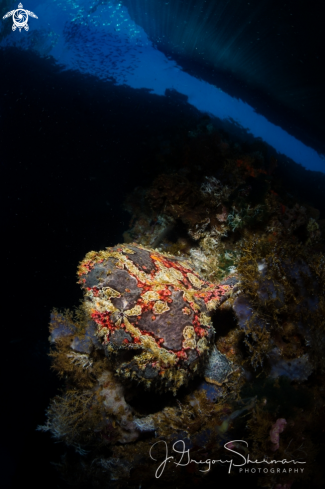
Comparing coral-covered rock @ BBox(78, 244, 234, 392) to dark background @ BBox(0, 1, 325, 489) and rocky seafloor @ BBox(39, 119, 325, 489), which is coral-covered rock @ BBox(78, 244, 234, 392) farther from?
dark background @ BBox(0, 1, 325, 489)

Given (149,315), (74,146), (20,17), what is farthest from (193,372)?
(20,17)

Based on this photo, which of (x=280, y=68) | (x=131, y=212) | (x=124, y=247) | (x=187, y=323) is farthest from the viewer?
(x=280, y=68)

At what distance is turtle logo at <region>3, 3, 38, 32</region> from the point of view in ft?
27.9

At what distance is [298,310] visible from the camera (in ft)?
10.8

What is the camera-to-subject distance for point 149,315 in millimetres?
3115

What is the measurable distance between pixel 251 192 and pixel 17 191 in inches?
385

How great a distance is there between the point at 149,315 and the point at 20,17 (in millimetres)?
12284

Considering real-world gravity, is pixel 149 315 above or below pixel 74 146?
above

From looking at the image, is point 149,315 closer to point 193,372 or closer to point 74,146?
point 193,372

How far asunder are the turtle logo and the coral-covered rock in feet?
35.6

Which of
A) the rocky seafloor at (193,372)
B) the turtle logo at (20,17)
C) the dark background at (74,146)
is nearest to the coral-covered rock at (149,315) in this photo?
the rocky seafloor at (193,372)

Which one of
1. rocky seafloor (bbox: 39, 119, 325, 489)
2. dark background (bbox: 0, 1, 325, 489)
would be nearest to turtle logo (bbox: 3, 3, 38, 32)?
dark background (bbox: 0, 1, 325, 489)

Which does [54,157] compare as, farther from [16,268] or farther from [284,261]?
[284,261]

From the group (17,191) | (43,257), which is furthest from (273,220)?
(17,191)
